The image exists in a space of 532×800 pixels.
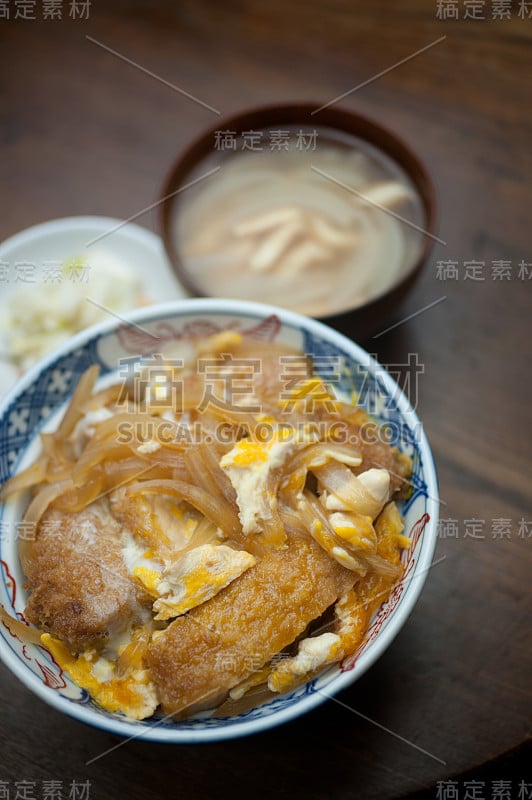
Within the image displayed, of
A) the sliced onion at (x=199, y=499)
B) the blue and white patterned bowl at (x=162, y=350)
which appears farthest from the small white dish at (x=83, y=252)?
the sliced onion at (x=199, y=499)

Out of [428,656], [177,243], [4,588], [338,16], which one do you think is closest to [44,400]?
[4,588]

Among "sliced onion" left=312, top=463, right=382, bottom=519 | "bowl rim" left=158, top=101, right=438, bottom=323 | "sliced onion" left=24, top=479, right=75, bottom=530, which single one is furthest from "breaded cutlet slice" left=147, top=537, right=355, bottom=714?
"bowl rim" left=158, top=101, right=438, bottom=323

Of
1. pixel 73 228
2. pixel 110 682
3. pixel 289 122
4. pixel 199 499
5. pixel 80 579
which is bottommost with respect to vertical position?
pixel 110 682

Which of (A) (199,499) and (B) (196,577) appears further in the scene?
(A) (199,499)

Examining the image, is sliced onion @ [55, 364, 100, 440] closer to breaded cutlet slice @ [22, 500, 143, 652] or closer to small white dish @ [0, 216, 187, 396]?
breaded cutlet slice @ [22, 500, 143, 652]

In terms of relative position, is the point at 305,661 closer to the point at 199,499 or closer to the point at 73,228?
the point at 199,499

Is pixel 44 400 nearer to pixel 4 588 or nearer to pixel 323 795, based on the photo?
pixel 4 588

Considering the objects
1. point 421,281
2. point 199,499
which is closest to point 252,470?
point 199,499

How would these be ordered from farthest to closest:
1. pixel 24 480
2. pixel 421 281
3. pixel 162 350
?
pixel 421 281 → pixel 162 350 → pixel 24 480
